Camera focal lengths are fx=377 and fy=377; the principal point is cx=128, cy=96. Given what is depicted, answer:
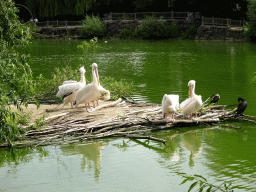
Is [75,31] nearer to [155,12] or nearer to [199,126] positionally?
[155,12]

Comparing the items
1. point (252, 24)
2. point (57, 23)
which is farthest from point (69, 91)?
point (57, 23)

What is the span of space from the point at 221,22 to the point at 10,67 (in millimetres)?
31988

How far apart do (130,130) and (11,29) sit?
11.4 ft

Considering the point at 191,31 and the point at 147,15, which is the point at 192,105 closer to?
the point at 191,31

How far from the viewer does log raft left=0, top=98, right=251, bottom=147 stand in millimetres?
6688

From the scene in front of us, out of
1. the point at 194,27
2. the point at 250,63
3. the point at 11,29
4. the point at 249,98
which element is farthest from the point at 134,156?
the point at 194,27

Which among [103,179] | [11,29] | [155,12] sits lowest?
[103,179]

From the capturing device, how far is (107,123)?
712 cm

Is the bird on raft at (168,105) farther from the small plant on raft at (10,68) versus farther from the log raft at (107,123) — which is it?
the small plant on raft at (10,68)

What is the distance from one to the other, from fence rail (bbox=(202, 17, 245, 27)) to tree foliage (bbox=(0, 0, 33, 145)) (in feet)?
102

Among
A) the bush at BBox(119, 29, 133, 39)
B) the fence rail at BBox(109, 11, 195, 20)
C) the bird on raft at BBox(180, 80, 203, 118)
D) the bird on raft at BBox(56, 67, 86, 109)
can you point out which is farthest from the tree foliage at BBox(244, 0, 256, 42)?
the bird on raft at BBox(56, 67, 86, 109)

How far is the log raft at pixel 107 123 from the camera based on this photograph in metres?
6.69

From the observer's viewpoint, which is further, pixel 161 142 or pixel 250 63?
pixel 250 63

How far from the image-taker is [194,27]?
117ft
